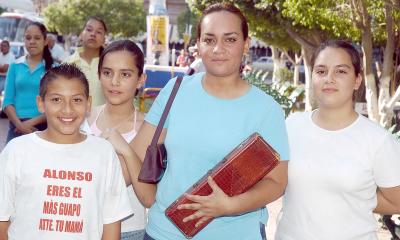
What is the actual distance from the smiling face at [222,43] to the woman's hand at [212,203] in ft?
1.46

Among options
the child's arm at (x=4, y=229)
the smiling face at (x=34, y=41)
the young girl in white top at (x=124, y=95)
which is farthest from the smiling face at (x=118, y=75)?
the smiling face at (x=34, y=41)

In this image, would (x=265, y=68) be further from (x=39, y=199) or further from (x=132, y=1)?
(x=39, y=199)

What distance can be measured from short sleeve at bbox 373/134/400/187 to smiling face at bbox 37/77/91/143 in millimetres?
1225

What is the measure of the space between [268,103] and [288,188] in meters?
0.43

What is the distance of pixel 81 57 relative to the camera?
16.9 feet

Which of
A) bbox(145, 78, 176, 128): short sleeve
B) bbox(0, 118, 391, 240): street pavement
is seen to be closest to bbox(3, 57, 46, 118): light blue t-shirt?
bbox(0, 118, 391, 240): street pavement

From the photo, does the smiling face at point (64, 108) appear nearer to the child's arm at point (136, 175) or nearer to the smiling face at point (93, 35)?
the child's arm at point (136, 175)

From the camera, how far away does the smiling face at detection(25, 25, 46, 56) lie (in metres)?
5.15

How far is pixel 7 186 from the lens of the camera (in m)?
2.46

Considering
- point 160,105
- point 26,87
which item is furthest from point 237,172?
point 26,87

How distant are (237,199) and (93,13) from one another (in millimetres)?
39141

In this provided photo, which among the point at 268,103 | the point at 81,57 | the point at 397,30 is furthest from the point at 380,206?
the point at 397,30

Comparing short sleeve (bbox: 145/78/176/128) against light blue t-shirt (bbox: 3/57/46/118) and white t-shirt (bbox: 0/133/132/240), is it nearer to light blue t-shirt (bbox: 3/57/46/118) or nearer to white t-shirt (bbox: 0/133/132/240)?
white t-shirt (bbox: 0/133/132/240)

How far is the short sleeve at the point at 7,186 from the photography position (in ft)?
8.05
